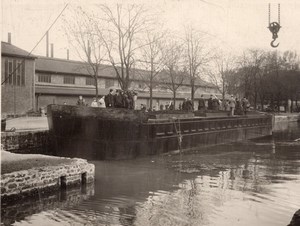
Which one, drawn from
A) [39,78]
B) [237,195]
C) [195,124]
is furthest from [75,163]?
[39,78]

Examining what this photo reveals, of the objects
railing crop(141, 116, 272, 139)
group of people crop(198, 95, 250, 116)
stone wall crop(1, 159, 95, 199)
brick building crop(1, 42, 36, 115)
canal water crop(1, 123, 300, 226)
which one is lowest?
canal water crop(1, 123, 300, 226)

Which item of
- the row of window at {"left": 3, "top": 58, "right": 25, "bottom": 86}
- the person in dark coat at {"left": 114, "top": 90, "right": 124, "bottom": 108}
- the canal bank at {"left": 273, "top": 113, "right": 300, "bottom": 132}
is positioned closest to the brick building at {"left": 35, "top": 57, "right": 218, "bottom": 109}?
the row of window at {"left": 3, "top": 58, "right": 25, "bottom": 86}

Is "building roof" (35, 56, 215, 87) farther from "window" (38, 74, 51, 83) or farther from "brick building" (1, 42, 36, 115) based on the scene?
"brick building" (1, 42, 36, 115)

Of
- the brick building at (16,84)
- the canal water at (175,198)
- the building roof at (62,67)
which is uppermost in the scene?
the building roof at (62,67)

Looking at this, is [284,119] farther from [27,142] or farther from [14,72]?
[27,142]

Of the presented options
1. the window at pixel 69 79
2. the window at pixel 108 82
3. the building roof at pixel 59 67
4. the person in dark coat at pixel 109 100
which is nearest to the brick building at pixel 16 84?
the building roof at pixel 59 67

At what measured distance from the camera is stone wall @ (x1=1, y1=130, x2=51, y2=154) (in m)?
15.0

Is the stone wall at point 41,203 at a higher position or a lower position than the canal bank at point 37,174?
lower

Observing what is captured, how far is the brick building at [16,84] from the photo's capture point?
3075cm

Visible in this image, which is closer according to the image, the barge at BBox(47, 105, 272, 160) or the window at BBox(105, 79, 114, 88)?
the barge at BBox(47, 105, 272, 160)

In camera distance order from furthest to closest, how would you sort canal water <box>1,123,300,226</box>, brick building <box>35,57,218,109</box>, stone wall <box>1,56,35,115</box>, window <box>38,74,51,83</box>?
window <box>38,74,51,83</box> → brick building <box>35,57,218,109</box> → stone wall <box>1,56,35,115</box> → canal water <box>1,123,300,226</box>

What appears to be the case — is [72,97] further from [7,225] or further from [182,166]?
[7,225]

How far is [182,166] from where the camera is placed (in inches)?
543

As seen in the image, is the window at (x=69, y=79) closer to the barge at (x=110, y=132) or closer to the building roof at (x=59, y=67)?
the building roof at (x=59, y=67)
